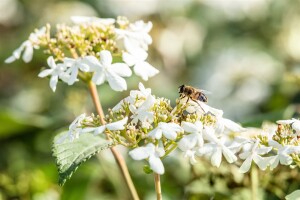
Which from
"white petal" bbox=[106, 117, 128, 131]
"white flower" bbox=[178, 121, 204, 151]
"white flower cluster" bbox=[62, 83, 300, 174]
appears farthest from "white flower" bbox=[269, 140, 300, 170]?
"white petal" bbox=[106, 117, 128, 131]

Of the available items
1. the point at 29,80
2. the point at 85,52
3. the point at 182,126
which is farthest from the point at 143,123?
the point at 29,80

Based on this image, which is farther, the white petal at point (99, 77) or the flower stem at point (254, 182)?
the flower stem at point (254, 182)

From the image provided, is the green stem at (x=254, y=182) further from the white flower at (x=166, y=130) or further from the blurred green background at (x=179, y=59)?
the blurred green background at (x=179, y=59)

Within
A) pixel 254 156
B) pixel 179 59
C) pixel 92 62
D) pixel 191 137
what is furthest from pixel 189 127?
pixel 179 59

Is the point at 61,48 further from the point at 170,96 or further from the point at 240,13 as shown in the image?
the point at 240,13

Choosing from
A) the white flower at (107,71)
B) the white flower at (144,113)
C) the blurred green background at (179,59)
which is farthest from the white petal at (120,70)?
the blurred green background at (179,59)

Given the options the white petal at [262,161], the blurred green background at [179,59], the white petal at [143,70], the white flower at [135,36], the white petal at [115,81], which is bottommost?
the white petal at [262,161]

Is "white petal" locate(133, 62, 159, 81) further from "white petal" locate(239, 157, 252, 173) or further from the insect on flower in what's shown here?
"white petal" locate(239, 157, 252, 173)
